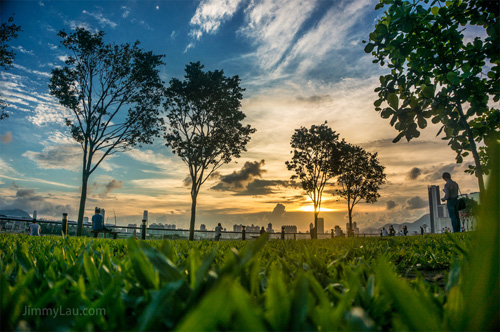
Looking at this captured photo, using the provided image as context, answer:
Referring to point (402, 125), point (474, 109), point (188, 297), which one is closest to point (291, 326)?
point (188, 297)

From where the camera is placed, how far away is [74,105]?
20016mm

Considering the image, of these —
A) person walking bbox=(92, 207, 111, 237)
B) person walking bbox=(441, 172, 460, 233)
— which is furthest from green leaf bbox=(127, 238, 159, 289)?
person walking bbox=(92, 207, 111, 237)

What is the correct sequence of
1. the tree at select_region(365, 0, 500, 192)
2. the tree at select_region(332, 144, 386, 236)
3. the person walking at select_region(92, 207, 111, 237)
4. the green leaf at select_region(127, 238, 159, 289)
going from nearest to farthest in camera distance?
1. the green leaf at select_region(127, 238, 159, 289)
2. the tree at select_region(365, 0, 500, 192)
3. the person walking at select_region(92, 207, 111, 237)
4. the tree at select_region(332, 144, 386, 236)

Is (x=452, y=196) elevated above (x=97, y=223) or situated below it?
above

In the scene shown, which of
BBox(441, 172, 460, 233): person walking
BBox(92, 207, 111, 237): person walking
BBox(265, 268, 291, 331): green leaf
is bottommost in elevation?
BBox(92, 207, 111, 237): person walking

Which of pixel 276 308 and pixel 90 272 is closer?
pixel 276 308

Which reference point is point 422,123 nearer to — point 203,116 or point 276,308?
point 276,308

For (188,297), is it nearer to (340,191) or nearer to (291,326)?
(291,326)

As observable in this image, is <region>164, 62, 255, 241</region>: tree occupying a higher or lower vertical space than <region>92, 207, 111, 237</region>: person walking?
higher

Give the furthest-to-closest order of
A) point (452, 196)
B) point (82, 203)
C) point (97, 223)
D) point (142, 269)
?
point (82, 203) < point (97, 223) < point (452, 196) < point (142, 269)

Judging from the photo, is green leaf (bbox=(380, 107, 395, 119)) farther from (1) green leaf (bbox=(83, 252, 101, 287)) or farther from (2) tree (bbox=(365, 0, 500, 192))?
(1) green leaf (bbox=(83, 252, 101, 287))

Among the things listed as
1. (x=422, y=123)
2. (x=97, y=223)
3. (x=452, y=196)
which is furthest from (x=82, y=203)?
(x=422, y=123)

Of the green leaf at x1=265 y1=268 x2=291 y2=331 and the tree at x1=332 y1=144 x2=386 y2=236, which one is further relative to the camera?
the tree at x1=332 y1=144 x2=386 y2=236

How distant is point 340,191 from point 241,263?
37.0 metres
